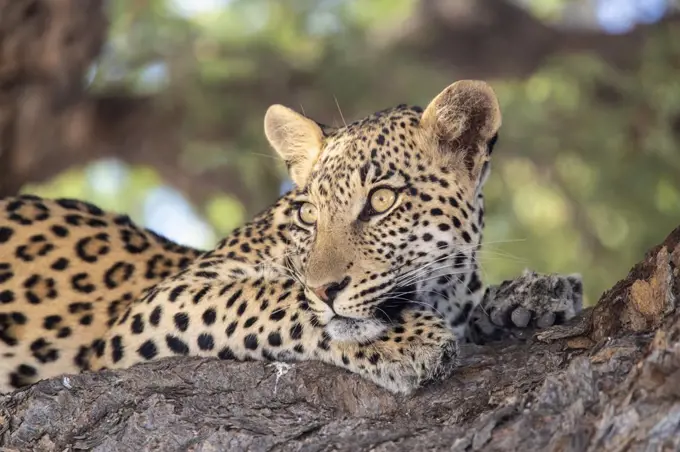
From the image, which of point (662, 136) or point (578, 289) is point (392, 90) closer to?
point (662, 136)

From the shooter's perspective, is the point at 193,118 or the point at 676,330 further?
the point at 193,118

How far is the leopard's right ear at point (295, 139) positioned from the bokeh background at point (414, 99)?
490 cm

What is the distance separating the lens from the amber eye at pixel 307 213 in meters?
5.80

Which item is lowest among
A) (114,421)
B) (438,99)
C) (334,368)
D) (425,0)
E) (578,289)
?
(114,421)

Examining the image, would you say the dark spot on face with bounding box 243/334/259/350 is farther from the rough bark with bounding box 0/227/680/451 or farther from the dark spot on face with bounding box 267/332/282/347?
the rough bark with bounding box 0/227/680/451

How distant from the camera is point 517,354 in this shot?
5363 millimetres

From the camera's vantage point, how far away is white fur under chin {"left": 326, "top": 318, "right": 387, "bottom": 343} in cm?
528

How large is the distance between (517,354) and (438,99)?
4.71 feet

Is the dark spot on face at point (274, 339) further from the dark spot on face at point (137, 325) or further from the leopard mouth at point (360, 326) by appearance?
the dark spot on face at point (137, 325)

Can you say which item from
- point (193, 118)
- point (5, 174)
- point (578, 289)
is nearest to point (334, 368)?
point (578, 289)

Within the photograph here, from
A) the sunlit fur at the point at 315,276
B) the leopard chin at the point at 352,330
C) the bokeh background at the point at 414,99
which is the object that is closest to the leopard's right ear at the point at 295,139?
the sunlit fur at the point at 315,276

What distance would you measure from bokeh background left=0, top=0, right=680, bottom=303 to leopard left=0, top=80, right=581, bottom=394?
486 centimetres

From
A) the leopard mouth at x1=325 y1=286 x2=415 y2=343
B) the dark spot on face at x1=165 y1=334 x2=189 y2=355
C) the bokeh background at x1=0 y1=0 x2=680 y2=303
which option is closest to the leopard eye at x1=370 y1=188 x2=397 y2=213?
the leopard mouth at x1=325 y1=286 x2=415 y2=343

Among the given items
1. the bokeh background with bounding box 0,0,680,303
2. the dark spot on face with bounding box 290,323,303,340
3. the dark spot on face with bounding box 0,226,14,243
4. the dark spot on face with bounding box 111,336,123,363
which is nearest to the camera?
the dark spot on face with bounding box 290,323,303,340
